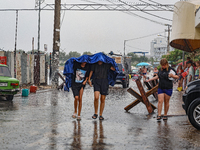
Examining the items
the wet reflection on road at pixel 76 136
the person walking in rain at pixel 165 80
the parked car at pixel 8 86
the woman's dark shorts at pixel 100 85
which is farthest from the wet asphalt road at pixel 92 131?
the parked car at pixel 8 86

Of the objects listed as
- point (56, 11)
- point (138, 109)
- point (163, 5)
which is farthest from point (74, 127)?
point (163, 5)

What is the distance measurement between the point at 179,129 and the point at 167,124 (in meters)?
0.75

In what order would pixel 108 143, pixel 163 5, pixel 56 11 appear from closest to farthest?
pixel 108 143 < pixel 56 11 < pixel 163 5

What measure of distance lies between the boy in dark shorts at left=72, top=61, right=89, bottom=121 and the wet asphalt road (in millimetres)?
489

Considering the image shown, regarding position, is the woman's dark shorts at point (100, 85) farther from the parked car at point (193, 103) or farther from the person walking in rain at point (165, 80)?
the parked car at point (193, 103)

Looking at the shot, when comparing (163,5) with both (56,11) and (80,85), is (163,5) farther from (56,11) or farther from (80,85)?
(80,85)

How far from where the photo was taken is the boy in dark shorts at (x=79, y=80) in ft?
31.6

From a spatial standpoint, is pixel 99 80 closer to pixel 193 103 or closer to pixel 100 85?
pixel 100 85

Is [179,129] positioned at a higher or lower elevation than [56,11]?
lower

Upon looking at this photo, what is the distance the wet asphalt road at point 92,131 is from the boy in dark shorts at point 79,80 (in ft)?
1.60

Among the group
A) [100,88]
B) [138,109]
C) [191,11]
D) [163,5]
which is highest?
[163,5]

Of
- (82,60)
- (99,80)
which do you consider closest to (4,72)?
(82,60)

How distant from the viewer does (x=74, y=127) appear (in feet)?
26.7

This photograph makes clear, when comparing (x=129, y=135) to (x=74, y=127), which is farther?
(x=74, y=127)
